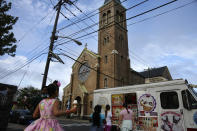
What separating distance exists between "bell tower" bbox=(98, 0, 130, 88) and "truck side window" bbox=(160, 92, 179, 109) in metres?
16.6

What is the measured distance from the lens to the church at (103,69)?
85.4ft

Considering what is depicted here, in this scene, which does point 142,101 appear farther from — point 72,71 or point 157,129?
point 72,71

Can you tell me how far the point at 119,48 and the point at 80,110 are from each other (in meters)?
15.4

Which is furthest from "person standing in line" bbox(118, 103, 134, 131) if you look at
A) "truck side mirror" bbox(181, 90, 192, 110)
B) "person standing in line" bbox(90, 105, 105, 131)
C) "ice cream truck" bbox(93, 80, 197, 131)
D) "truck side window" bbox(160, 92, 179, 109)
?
"truck side mirror" bbox(181, 90, 192, 110)

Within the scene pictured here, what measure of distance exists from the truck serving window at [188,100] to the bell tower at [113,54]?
57.2 ft

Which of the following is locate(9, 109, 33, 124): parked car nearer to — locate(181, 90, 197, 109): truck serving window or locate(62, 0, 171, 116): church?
locate(62, 0, 171, 116): church

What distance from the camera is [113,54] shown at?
26.6 meters

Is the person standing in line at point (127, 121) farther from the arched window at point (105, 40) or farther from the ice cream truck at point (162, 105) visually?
the arched window at point (105, 40)

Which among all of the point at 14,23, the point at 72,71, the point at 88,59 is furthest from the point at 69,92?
the point at 14,23

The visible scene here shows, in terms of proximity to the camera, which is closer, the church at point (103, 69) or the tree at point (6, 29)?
the tree at point (6, 29)

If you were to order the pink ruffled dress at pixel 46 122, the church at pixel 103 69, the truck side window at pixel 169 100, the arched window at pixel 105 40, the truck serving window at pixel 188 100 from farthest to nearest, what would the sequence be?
the arched window at pixel 105 40
the church at pixel 103 69
the truck side window at pixel 169 100
the truck serving window at pixel 188 100
the pink ruffled dress at pixel 46 122

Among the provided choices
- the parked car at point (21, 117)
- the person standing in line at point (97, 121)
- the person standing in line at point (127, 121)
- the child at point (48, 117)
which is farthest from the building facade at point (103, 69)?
the child at point (48, 117)

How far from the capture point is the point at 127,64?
29.9 m

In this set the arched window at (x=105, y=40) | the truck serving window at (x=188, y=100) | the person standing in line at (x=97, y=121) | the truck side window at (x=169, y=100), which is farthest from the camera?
the arched window at (x=105, y=40)
